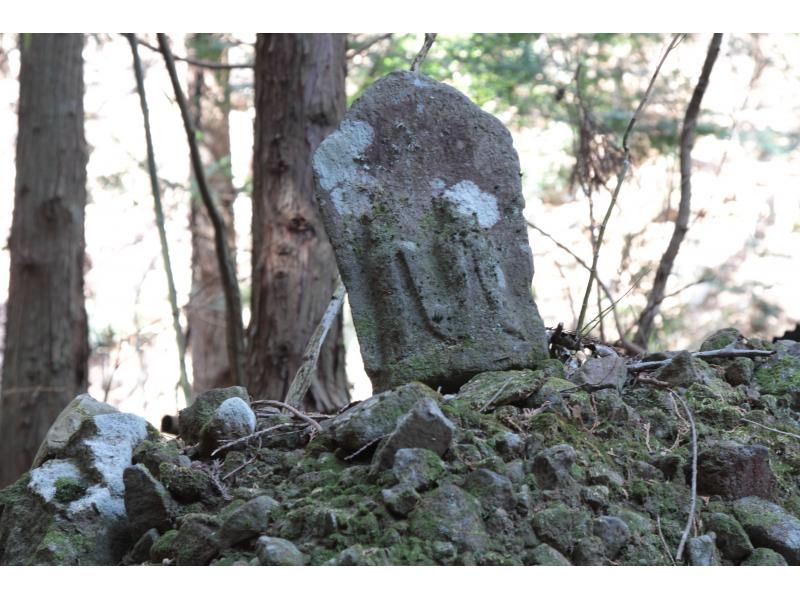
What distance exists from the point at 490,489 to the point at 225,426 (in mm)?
838

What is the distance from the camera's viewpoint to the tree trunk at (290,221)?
16.0 feet

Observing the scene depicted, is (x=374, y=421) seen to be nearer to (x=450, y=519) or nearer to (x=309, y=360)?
(x=450, y=519)

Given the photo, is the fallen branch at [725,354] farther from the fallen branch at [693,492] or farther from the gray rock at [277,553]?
the gray rock at [277,553]

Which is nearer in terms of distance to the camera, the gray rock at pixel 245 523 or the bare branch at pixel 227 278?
the gray rock at pixel 245 523

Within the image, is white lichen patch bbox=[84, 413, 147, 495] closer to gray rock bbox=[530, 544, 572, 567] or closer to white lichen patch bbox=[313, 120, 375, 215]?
white lichen patch bbox=[313, 120, 375, 215]

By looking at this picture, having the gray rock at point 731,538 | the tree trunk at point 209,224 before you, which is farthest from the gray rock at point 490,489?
the tree trunk at point 209,224

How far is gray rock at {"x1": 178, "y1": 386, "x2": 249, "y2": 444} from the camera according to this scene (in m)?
2.72

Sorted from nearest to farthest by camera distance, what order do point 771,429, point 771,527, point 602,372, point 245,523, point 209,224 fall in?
point 245,523, point 771,527, point 771,429, point 602,372, point 209,224

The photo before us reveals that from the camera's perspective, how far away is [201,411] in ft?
8.98

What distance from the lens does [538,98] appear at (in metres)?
7.92

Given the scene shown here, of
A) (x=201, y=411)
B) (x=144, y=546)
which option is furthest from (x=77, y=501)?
(x=201, y=411)

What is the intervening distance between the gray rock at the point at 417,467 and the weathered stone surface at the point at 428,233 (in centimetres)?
67

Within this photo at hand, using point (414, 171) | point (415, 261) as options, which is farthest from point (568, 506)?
point (414, 171)

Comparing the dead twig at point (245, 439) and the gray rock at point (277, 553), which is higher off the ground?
the dead twig at point (245, 439)
